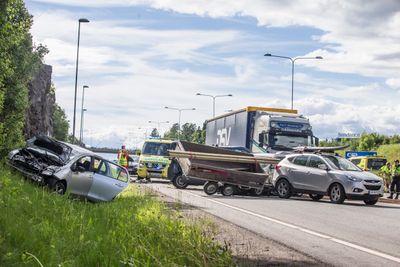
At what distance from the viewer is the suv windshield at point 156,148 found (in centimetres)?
3095

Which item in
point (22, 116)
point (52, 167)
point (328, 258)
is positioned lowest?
point (328, 258)

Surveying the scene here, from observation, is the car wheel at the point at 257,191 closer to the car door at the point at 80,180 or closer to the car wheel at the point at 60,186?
the car door at the point at 80,180

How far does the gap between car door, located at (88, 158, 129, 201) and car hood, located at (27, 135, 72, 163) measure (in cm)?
80

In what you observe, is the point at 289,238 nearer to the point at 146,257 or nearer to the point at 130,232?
the point at 130,232

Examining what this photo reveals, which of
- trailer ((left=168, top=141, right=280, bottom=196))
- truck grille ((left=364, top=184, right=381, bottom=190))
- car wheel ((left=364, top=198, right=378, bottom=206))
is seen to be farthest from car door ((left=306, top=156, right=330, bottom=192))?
trailer ((left=168, top=141, right=280, bottom=196))

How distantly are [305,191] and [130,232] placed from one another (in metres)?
12.8

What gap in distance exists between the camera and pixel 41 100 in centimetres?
3378

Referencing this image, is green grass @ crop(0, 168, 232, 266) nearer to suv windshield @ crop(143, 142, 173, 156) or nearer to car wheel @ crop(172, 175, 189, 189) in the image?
car wheel @ crop(172, 175, 189, 189)

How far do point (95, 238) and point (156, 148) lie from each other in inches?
911

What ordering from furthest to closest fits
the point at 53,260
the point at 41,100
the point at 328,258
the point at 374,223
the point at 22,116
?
the point at 41,100, the point at 22,116, the point at 374,223, the point at 328,258, the point at 53,260

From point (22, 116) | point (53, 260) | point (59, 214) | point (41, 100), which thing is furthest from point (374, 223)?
point (41, 100)

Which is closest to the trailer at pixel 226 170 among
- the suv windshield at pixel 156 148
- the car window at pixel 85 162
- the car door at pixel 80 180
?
the car window at pixel 85 162

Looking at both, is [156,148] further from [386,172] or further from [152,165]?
[386,172]

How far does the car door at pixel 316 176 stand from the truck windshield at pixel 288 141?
24.9 ft
